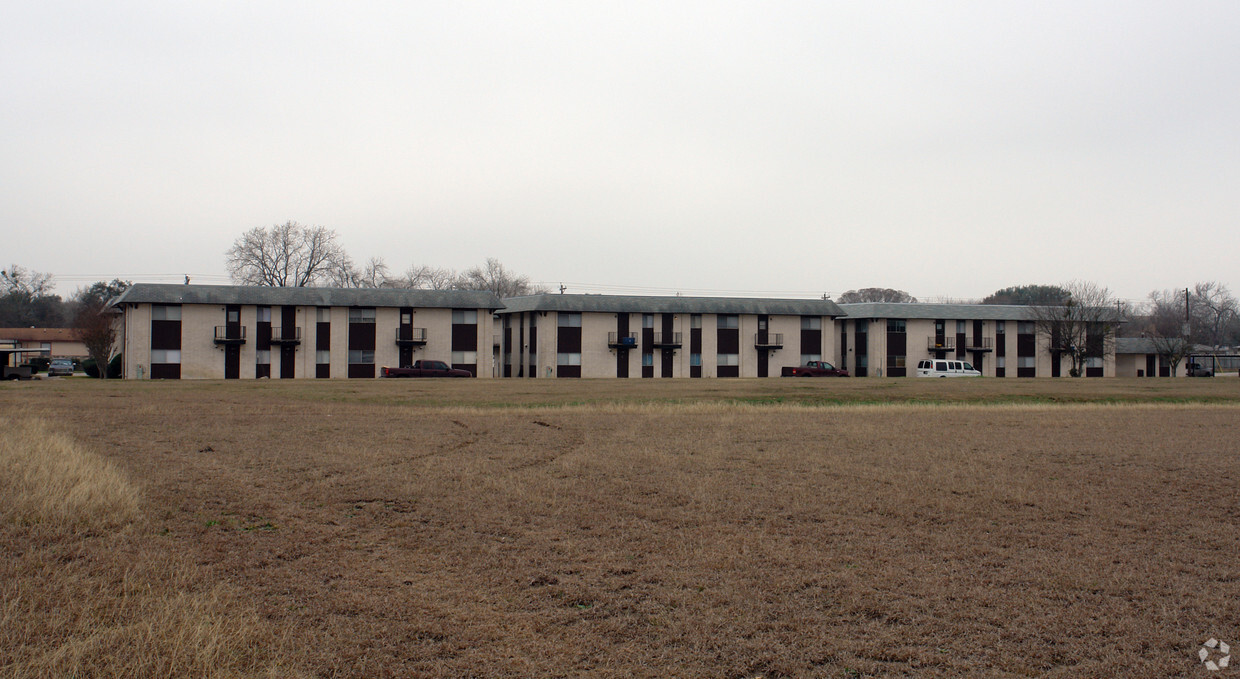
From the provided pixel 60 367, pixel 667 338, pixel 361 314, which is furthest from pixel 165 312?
pixel 667 338

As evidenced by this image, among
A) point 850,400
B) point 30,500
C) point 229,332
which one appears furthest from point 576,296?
point 30,500

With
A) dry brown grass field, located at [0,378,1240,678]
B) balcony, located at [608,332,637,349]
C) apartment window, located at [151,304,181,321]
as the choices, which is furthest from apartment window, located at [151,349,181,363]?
dry brown grass field, located at [0,378,1240,678]

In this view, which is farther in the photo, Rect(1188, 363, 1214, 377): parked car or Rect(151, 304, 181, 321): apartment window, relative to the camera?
Rect(1188, 363, 1214, 377): parked car

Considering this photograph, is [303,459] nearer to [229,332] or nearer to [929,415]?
[929,415]

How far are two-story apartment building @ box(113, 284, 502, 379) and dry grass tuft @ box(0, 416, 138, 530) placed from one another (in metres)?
51.4

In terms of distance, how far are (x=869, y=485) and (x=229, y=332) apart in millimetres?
60900

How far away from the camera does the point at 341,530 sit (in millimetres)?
10719

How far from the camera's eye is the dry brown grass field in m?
6.56

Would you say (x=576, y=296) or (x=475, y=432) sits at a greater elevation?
(x=576, y=296)

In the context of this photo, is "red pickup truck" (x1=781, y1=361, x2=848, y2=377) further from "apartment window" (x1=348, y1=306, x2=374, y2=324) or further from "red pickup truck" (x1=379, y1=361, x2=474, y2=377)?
"apartment window" (x1=348, y1=306, x2=374, y2=324)

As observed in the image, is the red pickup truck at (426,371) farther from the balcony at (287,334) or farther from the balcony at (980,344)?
the balcony at (980,344)

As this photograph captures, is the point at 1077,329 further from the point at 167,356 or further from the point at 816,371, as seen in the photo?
the point at 167,356

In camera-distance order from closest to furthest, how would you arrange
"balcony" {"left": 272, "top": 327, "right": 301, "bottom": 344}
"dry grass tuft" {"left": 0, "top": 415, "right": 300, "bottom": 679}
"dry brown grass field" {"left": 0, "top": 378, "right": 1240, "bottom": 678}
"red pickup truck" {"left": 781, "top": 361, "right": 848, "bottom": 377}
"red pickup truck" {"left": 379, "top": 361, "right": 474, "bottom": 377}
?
1. "dry grass tuft" {"left": 0, "top": 415, "right": 300, "bottom": 679}
2. "dry brown grass field" {"left": 0, "top": 378, "right": 1240, "bottom": 678}
3. "red pickup truck" {"left": 379, "top": 361, "right": 474, "bottom": 377}
4. "balcony" {"left": 272, "top": 327, "right": 301, "bottom": 344}
5. "red pickup truck" {"left": 781, "top": 361, "right": 848, "bottom": 377}

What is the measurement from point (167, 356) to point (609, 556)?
63.8 metres
